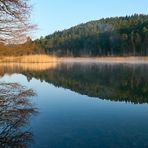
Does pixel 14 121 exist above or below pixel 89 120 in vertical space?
above

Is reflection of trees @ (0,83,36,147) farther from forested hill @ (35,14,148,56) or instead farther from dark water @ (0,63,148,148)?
forested hill @ (35,14,148,56)

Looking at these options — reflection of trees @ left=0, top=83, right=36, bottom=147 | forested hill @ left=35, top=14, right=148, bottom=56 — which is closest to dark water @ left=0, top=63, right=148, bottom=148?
reflection of trees @ left=0, top=83, right=36, bottom=147

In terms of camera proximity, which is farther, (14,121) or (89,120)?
(89,120)

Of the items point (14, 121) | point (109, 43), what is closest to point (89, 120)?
point (14, 121)

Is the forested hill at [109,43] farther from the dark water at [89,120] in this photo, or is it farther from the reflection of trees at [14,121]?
the reflection of trees at [14,121]

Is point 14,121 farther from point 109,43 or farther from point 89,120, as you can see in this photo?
point 109,43

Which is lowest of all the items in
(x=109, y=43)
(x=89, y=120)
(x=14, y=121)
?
(x=89, y=120)

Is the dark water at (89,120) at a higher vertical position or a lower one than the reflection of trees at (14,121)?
lower

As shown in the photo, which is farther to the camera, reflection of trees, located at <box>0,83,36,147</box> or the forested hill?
the forested hill

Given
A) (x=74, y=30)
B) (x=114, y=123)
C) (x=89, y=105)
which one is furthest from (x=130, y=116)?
(x=74, y=30)

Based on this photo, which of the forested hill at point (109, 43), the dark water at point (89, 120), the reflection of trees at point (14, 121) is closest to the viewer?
the reflection of trees at point (14, 121)

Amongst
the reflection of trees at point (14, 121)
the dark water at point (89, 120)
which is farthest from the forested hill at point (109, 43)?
the reflection of trees at point (14, 121)

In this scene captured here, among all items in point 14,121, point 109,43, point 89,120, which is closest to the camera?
point 14,121

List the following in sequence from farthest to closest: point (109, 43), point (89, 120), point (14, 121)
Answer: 1. point (109, 43)
2. point (89, 120)
3. point (14, 121)
